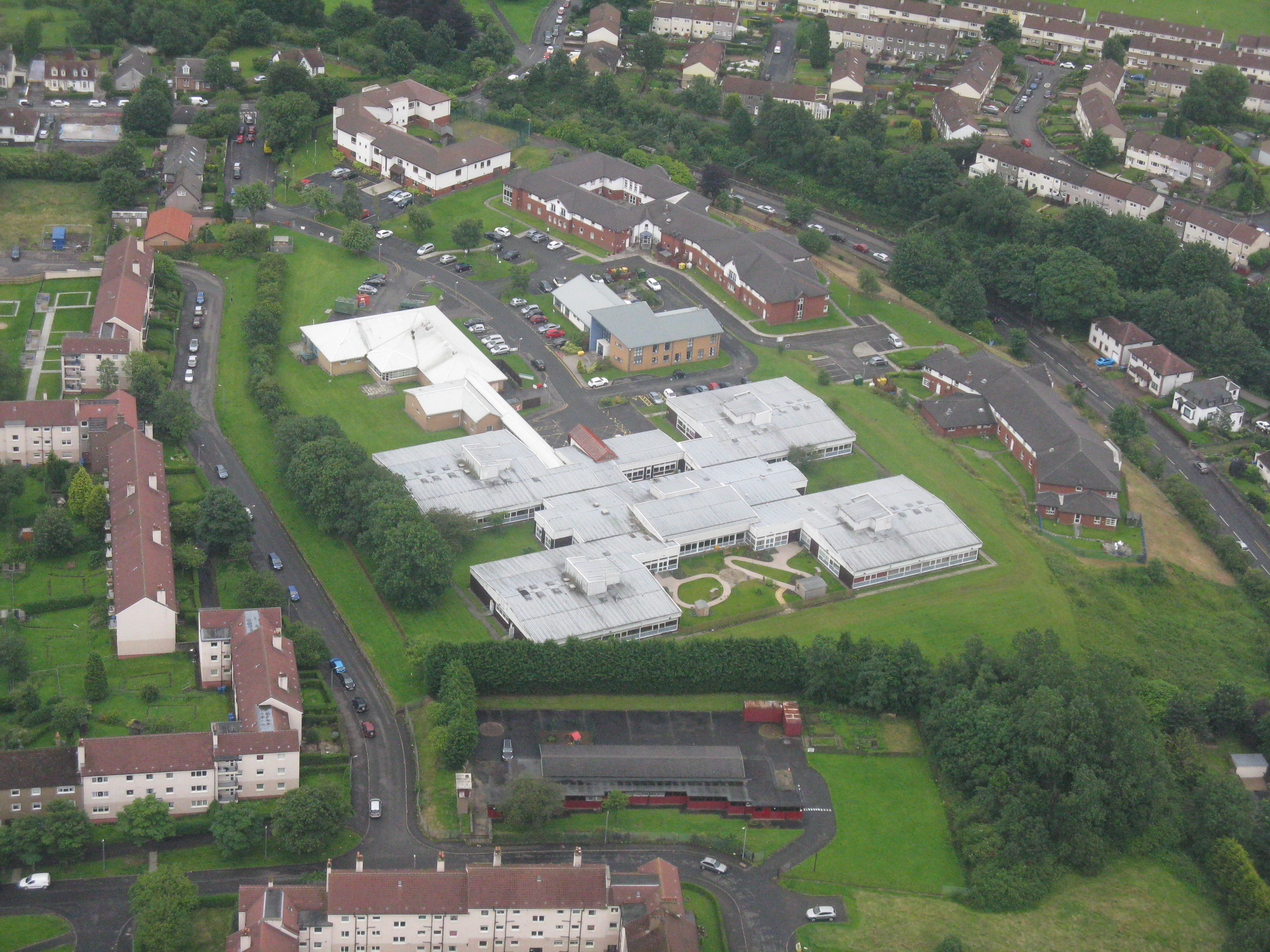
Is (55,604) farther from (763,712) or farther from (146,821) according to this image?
(763,712)

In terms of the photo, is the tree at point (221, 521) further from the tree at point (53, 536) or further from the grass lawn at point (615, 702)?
the grass lawn at point (615, 702)

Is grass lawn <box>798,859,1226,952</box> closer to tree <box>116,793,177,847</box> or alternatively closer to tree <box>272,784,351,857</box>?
tree <box>272,784,351,857</box>


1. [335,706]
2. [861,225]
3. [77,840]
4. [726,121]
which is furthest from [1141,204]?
[77,840]

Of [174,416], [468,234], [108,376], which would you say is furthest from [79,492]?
[468,234]

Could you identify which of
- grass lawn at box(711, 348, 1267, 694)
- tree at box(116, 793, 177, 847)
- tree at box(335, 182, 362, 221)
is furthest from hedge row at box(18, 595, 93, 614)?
tree at box(335, 182, 362, 221)

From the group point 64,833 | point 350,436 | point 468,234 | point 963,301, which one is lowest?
point 350,436
